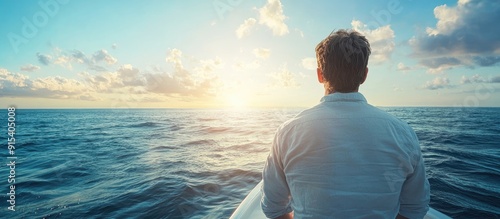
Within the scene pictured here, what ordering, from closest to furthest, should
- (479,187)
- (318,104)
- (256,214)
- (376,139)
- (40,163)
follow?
(376,139)
(318,104)
(256,214)
(479,187)
(40,163)

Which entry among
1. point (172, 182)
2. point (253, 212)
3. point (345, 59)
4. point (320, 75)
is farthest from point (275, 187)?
point (172, 182)

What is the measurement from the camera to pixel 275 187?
5.60ft

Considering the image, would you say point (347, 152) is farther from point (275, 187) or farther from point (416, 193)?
point (416, 193)

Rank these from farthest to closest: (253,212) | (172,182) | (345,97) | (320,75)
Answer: (172,182) < (253,212) < (320,75) < (345,97)

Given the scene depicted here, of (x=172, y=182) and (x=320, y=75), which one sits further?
(x=172, y=182)

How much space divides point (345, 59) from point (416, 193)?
1064 mm

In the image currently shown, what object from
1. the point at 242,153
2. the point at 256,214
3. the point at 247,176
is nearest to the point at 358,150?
the point at 256,214

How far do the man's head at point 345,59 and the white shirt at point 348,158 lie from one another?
4.0 inches

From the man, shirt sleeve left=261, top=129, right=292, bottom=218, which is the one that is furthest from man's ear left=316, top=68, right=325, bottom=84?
shirt sleeve left=261, top=129, right=292, bottom=218

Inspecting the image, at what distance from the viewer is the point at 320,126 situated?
1419mm

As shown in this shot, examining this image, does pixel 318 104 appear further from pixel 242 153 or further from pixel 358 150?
pixel 242 153

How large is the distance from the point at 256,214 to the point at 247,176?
4.67 m

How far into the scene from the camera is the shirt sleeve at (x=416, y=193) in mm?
1541

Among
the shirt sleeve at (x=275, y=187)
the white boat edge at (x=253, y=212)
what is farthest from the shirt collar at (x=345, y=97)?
the white boat edge at (x=253, y=212)
